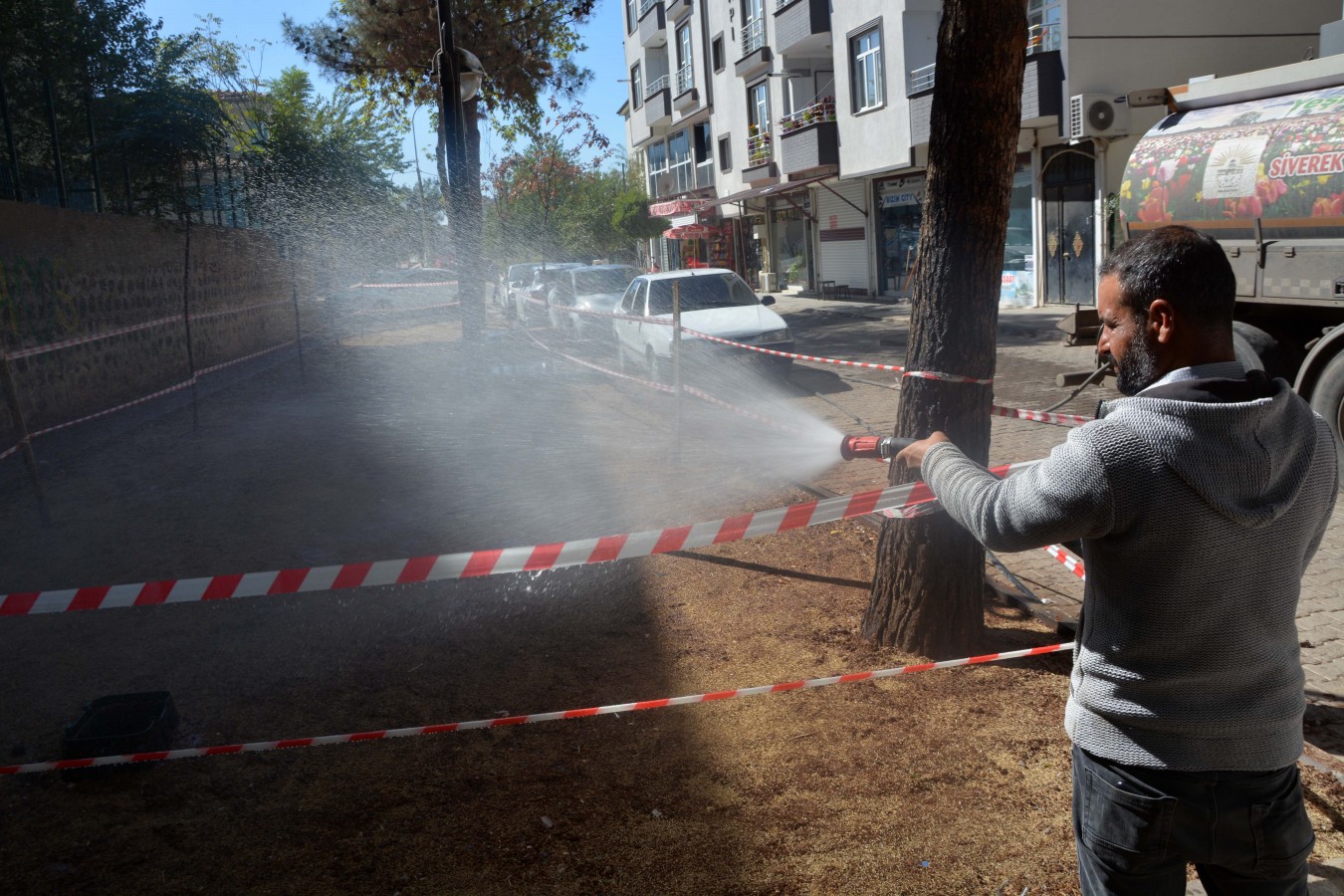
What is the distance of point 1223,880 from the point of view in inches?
76.2

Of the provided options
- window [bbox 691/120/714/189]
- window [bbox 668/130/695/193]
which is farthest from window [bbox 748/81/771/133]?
window [bbox 668/130/695/193]

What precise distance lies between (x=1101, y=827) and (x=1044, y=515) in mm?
Answer: 628

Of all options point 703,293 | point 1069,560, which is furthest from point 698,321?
point 1069,560

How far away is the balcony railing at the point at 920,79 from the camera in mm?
21859

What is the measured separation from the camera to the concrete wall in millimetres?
10312

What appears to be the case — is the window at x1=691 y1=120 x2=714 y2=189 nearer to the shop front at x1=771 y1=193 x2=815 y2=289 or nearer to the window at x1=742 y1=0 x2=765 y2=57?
the shop front at x1=771 y1=193 x2=815 y2=289

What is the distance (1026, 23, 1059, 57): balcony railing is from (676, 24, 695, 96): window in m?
22.6

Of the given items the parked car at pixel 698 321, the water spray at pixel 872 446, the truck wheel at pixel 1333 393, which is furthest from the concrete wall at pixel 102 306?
the truck wheel at pixel 1333 393

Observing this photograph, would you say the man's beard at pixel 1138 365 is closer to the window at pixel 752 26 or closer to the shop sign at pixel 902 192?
the shop sign at pixel 902 192

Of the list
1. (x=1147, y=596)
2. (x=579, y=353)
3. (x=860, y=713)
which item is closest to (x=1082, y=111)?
(x=579, y=353)

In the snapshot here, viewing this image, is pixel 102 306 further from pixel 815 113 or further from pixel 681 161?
pixel 681 161

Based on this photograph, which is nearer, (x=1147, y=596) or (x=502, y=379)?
(x=1147, y=596)

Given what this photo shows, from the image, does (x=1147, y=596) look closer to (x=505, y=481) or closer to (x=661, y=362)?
(x=505, y=481)

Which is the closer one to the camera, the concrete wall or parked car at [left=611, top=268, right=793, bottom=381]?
the concrete wall
